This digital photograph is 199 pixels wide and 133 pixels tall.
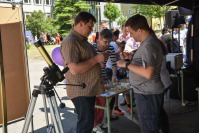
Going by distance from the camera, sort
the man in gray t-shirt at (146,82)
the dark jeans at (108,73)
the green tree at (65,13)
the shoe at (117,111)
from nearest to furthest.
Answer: the man in gray t-shirt at (146,82), the dark jeans at (108,73), the shoe at (117,111), the green tree at (65,13)

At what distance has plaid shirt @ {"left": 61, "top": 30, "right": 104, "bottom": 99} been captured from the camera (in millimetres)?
2271

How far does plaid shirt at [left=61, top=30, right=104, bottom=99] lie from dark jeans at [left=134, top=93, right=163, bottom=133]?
16.6 inches

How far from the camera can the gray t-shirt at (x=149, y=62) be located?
2256 mm

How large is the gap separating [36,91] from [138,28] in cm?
108

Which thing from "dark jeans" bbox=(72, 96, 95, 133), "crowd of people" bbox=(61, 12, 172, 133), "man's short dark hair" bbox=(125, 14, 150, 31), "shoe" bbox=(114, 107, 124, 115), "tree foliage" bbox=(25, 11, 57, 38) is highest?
"tree foliage" bbox=(25, 11, 57, 38)

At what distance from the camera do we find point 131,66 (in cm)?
231

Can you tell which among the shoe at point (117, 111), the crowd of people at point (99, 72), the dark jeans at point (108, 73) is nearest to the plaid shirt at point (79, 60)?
the crowd of people at point (99, 72)

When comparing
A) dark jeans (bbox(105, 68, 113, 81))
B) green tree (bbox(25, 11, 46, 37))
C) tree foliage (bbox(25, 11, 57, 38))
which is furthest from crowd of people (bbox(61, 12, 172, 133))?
green tree (bbox(25, 11, 46, 37))

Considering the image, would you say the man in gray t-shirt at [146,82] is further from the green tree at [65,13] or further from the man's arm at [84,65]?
the green tree at [65,13]

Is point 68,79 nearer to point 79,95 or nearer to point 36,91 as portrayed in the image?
point 79,95

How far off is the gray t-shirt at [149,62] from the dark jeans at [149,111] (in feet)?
0.19

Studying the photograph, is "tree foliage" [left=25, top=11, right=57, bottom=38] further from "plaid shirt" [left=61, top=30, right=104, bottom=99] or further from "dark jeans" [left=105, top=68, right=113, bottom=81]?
"plaid shirt" [left=61, top=30, right=104, bottom=99]

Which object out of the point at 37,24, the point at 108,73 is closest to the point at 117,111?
the point at 108,73

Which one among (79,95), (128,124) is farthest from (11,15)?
(128,124)
